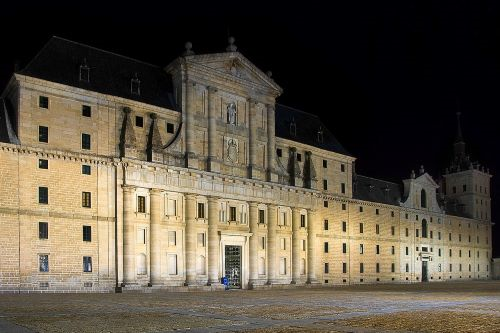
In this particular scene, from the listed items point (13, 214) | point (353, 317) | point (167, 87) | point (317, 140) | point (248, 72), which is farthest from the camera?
point (317, 140)

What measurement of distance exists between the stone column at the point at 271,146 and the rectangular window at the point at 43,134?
2512cm

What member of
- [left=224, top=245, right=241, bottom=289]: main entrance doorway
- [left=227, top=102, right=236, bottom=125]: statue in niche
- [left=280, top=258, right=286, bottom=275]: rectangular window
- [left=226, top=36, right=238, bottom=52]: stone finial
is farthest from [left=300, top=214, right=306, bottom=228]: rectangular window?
[left=226, top=36, right=238, bottom=52]: stone finial

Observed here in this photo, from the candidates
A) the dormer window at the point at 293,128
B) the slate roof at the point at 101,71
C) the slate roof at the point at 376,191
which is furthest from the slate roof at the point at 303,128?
the slate roof at the point at 101,71

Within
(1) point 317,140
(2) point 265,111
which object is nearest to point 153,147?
(2) point 265,111

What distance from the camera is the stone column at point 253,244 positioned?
62375 mm

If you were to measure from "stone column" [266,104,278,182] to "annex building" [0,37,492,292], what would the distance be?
Result: 127mm

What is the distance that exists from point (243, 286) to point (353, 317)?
133 feet

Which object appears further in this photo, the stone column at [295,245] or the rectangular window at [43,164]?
the stone column at [295,245]

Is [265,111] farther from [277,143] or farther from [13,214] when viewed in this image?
[13,214]

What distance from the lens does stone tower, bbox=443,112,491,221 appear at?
11519cm

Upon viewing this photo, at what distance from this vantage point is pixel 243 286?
6150 centimetres

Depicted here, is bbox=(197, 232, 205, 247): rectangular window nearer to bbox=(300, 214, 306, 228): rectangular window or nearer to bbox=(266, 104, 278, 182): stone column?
bbox=(266, 104, 278, 182): stone column

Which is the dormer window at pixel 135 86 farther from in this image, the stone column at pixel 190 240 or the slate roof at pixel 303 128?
the slate roof at pixel 303 128

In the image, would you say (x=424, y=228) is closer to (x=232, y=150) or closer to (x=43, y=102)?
(x=232, y=150)
